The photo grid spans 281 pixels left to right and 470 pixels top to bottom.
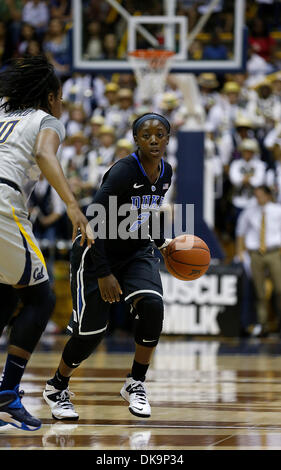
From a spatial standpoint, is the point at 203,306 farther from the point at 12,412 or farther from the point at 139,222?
the point at 12,412

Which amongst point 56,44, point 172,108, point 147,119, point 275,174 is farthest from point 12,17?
point 147,119

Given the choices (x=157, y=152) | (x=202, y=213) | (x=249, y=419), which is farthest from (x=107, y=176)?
(x=202, y=213)

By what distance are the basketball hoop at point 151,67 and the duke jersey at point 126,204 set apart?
7202mm

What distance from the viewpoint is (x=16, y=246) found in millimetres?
4742

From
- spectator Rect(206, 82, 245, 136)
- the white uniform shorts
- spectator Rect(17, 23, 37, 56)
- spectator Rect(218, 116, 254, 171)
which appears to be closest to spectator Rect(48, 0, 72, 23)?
spectator Rect(17, 23, 37, 56)

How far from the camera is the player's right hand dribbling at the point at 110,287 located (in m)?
5.29

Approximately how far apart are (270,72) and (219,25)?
432 centimetres

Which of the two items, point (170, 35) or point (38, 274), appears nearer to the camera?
point (38, 274)

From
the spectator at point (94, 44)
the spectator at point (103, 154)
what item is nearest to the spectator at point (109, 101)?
the spectator at point (103, 154)

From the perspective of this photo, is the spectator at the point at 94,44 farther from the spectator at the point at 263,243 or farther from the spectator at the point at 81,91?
the spectator at the point at 263,243

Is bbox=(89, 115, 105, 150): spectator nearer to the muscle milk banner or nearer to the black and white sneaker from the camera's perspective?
the muscle milk banner

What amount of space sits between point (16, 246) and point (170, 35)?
8.58m

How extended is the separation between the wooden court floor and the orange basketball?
3.01 ft

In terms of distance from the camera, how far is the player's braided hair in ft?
16.8
